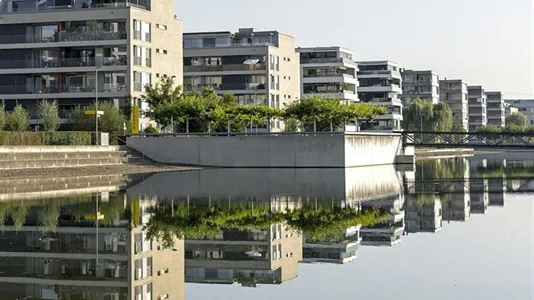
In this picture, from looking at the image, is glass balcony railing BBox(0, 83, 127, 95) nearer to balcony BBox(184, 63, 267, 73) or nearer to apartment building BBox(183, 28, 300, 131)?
apartment building BBox(183, 28, 300, 131)

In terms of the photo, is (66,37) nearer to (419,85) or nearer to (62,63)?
(62,63)

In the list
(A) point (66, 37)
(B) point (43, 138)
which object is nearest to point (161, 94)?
(A) point (66, 37)

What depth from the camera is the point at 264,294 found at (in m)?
15.4

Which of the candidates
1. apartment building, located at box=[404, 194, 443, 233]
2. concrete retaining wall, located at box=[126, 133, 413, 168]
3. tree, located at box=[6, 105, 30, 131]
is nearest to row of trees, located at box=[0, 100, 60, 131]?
tree, located at box=[6, 105, 30, 131]

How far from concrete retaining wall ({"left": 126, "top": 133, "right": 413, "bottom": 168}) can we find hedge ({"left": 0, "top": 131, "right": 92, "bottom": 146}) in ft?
18.4

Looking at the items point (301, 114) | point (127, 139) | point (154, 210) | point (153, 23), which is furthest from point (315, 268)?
point (153, 23)

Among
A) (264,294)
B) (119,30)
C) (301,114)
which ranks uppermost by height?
(119,30)

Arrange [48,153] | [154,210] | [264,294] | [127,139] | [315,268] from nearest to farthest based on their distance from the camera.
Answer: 1. [264,294]
2. [315,268]
3. [154,210]
4. [48,153]
5. [127,139]

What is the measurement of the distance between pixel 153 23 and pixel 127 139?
16932 mm

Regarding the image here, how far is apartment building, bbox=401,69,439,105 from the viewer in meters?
191

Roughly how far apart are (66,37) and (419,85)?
125 m

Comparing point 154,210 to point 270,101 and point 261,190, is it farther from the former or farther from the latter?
point 270,101

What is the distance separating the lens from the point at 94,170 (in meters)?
56.6

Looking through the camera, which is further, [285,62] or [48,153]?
[285,62]
